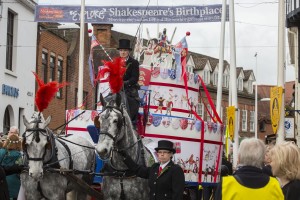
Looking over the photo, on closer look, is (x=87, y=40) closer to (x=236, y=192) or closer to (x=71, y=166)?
(x=71, y=166)

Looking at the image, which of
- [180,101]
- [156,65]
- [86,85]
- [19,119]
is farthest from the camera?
[86,85]


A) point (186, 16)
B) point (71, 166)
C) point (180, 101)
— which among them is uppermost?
point (186, 16)

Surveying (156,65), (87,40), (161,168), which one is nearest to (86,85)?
(87,40)

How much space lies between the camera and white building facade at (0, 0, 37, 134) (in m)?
26.4

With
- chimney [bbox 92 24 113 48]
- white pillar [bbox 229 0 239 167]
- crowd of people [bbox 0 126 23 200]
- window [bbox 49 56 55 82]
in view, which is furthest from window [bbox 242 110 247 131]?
crowd of people [bbox 0 126 23 200]

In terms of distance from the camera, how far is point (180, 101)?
13.0 m

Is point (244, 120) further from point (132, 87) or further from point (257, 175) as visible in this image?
point (257, 175)

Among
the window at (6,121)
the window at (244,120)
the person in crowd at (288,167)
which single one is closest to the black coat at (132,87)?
the person in crowd at (288,167)

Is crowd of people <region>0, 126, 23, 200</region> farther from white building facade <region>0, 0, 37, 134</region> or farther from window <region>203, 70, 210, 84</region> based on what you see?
window <region>203, 70, 210, 84</region>

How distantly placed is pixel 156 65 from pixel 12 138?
12.8 feet

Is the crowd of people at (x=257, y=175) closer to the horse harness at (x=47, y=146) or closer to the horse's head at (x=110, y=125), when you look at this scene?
the horse's head at (x=110, y=125)

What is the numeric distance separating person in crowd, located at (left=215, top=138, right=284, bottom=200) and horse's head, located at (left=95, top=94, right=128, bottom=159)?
11.2 feet

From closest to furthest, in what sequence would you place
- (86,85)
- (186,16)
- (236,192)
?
(236,192), (186,16), (86,85)

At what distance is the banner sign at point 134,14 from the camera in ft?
77.7
